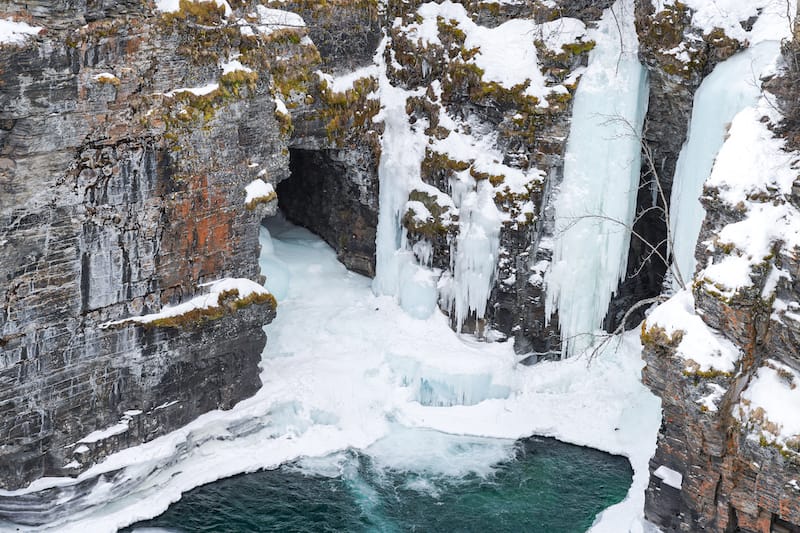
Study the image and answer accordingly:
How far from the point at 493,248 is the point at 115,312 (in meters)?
7.12

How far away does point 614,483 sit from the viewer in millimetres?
16906

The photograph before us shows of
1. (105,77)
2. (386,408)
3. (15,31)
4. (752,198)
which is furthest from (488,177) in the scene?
(15,31)

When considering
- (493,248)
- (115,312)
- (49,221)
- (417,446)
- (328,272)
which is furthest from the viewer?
(328,272)

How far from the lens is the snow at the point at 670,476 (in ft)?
46.8

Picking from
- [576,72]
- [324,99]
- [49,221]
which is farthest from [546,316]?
[49,221]

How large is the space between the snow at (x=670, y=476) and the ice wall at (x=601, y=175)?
4.37 meters

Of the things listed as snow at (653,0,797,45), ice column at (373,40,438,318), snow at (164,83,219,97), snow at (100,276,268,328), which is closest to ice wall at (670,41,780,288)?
snow at (653,0,797,45)

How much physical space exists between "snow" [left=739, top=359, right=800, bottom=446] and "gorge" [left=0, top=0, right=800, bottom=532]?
39 millimetres

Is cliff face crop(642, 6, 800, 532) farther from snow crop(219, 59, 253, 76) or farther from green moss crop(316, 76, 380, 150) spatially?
green moss crop(316, 76, 380, 150)

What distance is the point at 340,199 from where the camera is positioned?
21516 mm

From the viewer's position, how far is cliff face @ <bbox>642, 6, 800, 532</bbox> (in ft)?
41.6

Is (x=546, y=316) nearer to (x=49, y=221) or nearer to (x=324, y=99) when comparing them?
(x=324, y=99)

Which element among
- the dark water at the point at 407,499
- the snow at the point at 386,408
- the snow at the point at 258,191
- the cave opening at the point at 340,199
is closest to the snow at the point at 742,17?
the snow at the point at 386,408

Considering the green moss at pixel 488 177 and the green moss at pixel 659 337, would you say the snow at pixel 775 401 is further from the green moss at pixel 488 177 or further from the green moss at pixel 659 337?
the green moss at pixel 488 177
